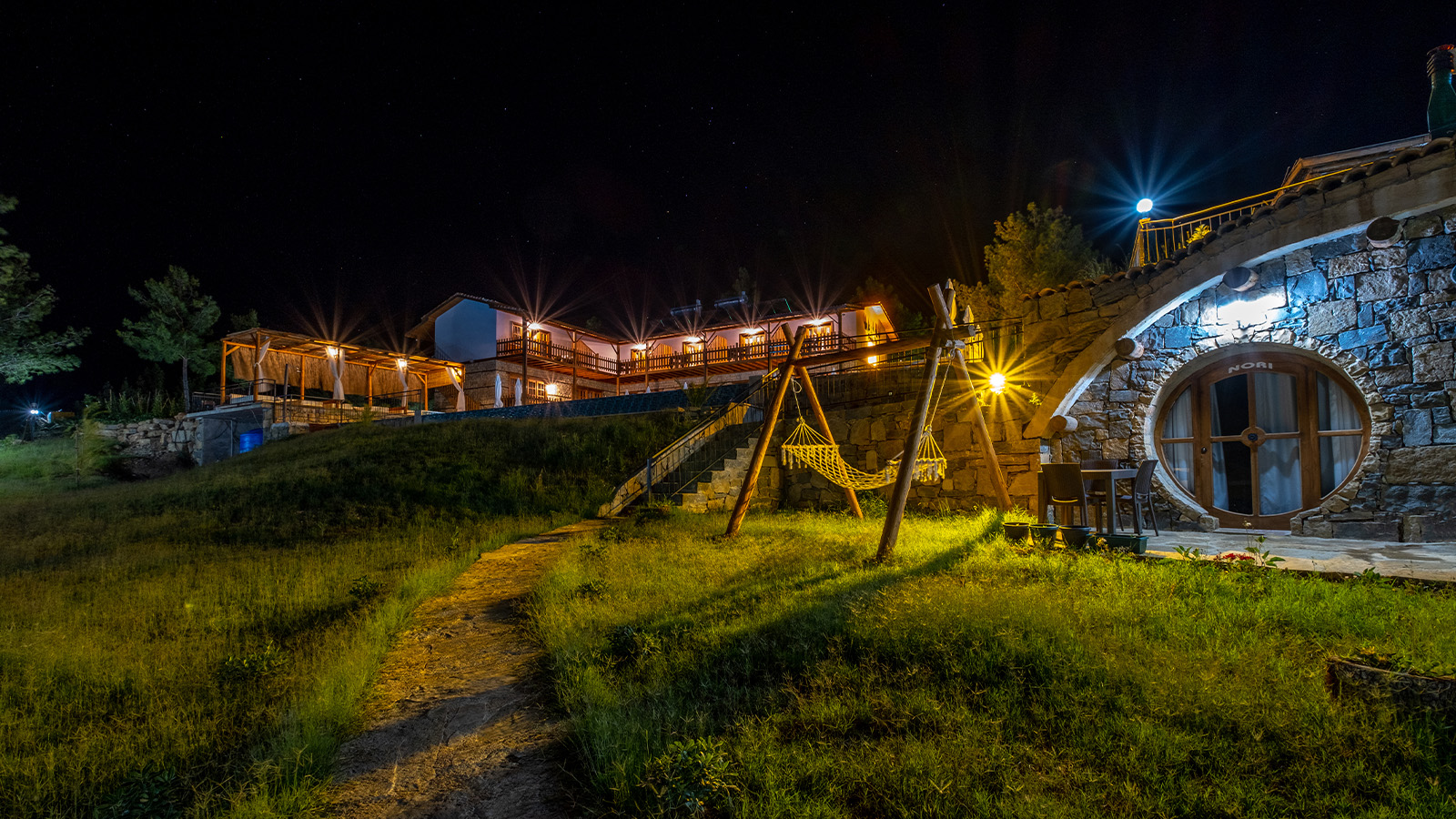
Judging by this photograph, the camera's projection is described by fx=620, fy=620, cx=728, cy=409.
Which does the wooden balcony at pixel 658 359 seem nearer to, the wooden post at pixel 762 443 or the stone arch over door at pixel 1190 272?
the stone arch over door at pixel 1190 272

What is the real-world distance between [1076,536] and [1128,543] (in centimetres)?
47

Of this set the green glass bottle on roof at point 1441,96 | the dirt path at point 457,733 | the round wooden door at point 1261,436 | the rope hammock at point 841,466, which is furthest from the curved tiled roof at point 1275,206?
the dirt path at point 457,733

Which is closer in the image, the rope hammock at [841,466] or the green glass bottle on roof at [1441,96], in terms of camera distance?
the green glass bottle on roof at [1441,96]

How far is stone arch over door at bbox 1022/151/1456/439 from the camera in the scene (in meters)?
6.50

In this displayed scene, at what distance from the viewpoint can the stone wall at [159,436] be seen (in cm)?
2339

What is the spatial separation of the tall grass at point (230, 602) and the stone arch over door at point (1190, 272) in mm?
8529

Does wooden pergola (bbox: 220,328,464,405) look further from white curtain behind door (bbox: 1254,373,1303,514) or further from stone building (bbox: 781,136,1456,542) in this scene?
white curtain behind door (bbox: 1254,373,1303,514)

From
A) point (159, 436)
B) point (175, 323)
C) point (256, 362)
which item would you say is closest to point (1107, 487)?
point (256, 362)

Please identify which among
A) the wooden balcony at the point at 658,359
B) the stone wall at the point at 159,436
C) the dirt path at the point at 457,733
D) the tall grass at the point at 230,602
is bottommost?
the dirt path at the point at 457,733

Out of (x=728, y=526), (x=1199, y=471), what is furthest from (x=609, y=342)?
(x=1199, y=471)

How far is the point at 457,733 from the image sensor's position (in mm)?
3668

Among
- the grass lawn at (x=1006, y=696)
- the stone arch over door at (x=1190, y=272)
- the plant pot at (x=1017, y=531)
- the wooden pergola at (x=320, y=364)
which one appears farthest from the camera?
the wooden pergola at (x=320, y=364)

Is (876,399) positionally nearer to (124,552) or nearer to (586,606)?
(586,606)

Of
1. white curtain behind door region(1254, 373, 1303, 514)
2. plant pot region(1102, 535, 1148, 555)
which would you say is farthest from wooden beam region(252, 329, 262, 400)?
white curtain behind door region(1254, 373, 1303, 514)
